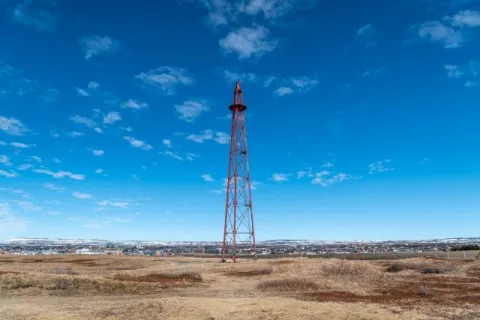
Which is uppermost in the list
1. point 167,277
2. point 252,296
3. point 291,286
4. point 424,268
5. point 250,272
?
point 424,268

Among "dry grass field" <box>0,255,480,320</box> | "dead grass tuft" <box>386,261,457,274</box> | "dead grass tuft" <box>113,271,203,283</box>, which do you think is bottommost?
"dry grass field" <box>0,255,480,320</box>

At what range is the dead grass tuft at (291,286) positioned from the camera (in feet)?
84.7

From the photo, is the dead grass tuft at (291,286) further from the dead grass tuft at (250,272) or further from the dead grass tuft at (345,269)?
the dead grass tuft at (250,272)

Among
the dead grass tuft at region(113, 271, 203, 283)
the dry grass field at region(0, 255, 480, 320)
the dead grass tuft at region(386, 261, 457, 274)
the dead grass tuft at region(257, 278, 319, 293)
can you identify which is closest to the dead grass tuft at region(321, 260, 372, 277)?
the dry grass field at region(0, 255, 480, 320)

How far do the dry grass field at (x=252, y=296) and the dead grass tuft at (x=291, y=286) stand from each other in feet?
0.21

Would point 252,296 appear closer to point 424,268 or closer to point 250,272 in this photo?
point 250,272

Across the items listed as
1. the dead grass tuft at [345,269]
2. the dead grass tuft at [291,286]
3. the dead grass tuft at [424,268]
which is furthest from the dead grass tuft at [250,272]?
the dead grass tuft at [424,268]

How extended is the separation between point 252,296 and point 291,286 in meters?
4.08

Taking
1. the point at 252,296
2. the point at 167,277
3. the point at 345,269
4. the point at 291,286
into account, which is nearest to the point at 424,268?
the point at 345,269

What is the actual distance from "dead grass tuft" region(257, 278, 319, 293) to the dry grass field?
0.21 ft

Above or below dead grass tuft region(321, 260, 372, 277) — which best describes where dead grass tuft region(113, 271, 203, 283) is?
below

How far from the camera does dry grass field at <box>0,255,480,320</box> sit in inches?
690

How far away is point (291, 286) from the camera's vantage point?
26.5 m

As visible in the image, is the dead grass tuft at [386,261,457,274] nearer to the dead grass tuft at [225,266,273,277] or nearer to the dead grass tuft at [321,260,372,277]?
the dead grass tuft at [321,260,372,277]
